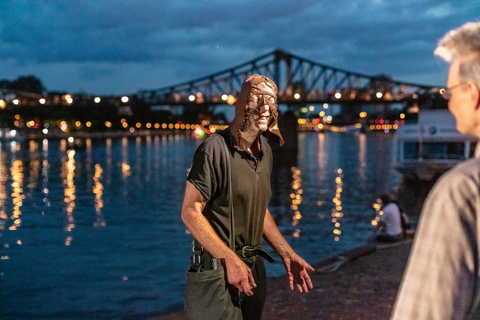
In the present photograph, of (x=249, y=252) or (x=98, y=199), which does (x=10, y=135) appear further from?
(x=249, y=252)

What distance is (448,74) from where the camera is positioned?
5.95 feet

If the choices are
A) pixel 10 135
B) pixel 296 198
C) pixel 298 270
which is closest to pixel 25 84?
pixel 10 135

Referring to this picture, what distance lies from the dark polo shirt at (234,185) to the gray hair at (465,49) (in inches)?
67.8

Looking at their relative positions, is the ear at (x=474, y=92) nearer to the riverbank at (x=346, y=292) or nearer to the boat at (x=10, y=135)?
the riverbank at (x=346, y=292)

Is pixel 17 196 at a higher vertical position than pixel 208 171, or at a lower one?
lower

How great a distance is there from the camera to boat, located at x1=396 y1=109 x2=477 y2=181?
32.6 metres

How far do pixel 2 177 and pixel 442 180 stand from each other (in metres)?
41.4

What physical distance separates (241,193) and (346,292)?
5.49 meters

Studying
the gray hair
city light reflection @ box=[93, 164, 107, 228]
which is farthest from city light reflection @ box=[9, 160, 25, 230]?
the gray hair

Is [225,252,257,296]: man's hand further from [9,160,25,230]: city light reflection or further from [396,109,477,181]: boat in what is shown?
[396,109,477,181]: boat

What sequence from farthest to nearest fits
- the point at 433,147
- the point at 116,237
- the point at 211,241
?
the point at 433,147 < the point at 116,237 < the point at 211,241

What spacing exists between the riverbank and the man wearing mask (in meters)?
3.95

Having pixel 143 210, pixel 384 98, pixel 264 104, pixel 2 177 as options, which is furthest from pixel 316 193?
pixel 384 98

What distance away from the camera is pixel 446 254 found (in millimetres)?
1501
